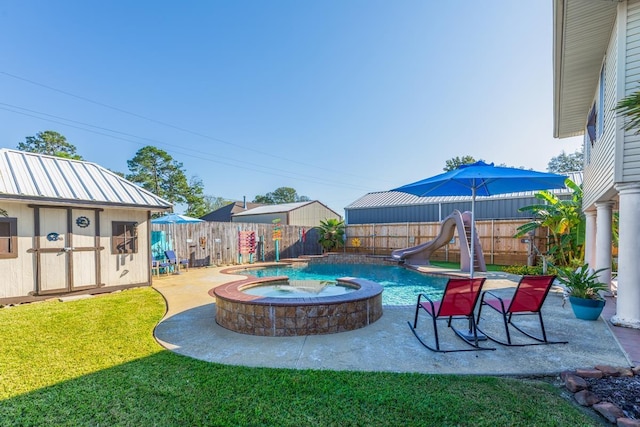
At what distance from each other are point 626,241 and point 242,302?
6306 millimetres

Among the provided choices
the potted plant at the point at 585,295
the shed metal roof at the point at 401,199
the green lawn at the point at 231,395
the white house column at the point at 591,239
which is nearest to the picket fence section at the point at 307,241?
the white house column at the point at 591,239

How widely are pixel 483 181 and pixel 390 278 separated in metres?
6.51

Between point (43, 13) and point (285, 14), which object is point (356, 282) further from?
point (43, 13)

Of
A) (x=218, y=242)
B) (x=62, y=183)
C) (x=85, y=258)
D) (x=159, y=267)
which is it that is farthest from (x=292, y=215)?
(x=62, y=183)

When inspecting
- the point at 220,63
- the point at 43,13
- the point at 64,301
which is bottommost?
the point at 64,301

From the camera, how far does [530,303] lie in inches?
170

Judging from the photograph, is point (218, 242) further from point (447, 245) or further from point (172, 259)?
point (447, 245)

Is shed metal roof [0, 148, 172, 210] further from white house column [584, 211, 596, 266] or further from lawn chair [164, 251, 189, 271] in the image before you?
white house column [584, 211, 596, 266]

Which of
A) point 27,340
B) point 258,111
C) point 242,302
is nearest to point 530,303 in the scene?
point 242,302

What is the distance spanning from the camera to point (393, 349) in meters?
3.98

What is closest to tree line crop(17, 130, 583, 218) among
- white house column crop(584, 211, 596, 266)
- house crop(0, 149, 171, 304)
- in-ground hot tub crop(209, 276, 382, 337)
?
white house column crop(584, 211, 596, 266)

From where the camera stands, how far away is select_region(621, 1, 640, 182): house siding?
457 cm

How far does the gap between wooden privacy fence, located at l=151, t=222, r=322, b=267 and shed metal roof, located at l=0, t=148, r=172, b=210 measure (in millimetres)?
3720

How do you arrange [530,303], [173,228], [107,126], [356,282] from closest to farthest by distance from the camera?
1. [530,303]
2. [356,282]
3. [173,228]
4. [107,126]
